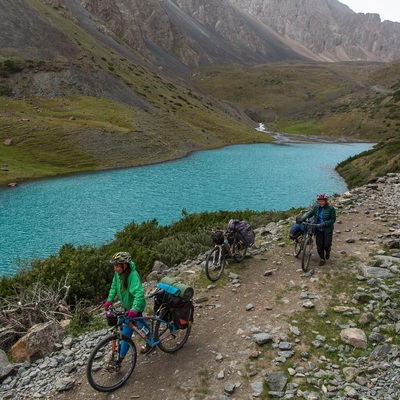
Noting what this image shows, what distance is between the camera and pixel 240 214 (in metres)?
28.9

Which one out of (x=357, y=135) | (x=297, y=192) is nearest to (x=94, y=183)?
(x=297, y=192)

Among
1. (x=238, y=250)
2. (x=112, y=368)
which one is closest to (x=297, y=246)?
(x=238, y=250)

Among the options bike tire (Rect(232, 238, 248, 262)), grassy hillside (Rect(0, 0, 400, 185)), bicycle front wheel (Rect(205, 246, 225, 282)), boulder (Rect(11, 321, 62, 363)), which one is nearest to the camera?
boulder (Rect(11, 321, 62, 363))

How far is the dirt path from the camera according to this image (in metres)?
9.66

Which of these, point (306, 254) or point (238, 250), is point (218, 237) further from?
Answer: point (306, 254)

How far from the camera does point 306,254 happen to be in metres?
15.7

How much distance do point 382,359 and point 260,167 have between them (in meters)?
65.5

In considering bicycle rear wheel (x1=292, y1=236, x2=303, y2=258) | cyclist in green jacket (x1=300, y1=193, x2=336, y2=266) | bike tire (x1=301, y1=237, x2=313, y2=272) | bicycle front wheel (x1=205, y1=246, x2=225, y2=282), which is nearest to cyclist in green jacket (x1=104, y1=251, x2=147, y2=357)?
bicycle front wheel (x1=205, y1=246, x2=225, y2=282)

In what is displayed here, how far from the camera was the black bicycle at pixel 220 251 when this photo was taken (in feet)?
51.0

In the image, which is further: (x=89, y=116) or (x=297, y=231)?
(x=89, y=116)

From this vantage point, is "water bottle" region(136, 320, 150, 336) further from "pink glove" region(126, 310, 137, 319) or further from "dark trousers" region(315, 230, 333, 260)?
"dark trousers" region(315, 230, 333, 260)

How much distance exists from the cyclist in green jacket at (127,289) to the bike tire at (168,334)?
36.8 inches

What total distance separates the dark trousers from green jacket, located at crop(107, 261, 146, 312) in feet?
29.0

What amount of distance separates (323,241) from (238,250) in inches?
149
